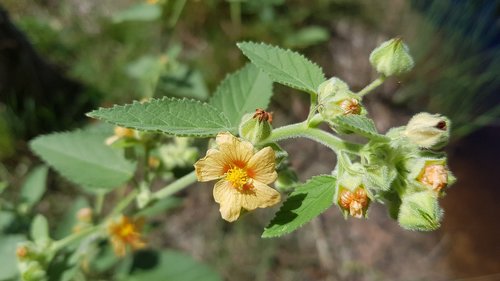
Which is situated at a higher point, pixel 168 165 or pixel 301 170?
pixel 168 165

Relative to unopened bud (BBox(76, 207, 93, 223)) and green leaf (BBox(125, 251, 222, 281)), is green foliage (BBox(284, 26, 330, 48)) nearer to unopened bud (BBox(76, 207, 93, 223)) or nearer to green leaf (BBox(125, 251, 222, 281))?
green leaf (BBox(125, 251, 222, 281))

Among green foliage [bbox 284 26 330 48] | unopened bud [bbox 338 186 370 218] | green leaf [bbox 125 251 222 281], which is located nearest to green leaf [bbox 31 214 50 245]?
green leaf [bbox 125 251 222 281]

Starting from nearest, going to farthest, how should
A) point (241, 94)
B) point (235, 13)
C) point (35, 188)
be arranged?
point (241, 94) → point (35, 188) → point (235, 13)

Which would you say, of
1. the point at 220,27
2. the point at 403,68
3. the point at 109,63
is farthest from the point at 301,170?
the point at 403,68

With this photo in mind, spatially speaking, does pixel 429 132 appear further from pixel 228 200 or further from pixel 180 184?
pixel 180 184

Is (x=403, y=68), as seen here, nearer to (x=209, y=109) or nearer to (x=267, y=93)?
(x=267, y=93)

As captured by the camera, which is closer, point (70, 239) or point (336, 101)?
point (336, 101)

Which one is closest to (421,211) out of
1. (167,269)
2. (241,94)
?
(241,94)
